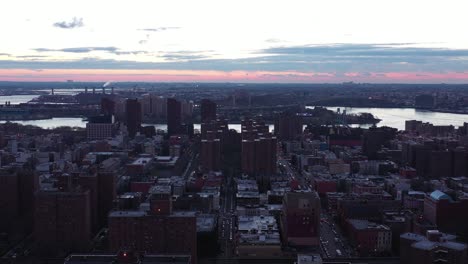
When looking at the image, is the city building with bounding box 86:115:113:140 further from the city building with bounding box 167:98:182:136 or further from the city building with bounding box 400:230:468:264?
the city building with bounding box 400:230:468:264

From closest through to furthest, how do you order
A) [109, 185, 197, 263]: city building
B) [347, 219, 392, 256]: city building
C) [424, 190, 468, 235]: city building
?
[109, 185, 197, 263]: city building, [347, 219, 392, 256]: city building, [424, 190, 468, 235]: city building

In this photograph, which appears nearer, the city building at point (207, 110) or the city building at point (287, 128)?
the city building at point (287, 128)

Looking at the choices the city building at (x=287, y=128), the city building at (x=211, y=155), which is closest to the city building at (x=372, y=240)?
the city building at (x=211, y=155)

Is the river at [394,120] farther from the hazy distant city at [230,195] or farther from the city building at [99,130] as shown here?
the hazy distant city at [230,195]

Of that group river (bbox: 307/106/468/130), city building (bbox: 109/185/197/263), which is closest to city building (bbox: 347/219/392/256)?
city building (bbox: 109/185/197/263)

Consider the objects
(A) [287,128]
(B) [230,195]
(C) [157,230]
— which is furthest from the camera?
(A) [287,128]

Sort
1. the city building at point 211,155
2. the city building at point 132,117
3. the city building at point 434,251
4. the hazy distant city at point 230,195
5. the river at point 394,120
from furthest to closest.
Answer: the river at point 394,120 → the city building at point 132,117 → the city building at point 211,155 → the hazy distant city at point 230,195 → the city building at point 434,251

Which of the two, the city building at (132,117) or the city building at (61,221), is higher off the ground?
the city building at (132,117)

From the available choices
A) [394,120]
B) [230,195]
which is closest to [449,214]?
[230,195]

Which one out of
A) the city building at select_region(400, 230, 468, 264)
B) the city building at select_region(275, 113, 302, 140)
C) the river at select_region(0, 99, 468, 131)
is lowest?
the city building at select_region(400, 230, 468, 264)

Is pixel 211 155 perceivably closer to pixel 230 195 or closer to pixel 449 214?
pixel 230 195

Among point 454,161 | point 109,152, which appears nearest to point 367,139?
point 454,161
